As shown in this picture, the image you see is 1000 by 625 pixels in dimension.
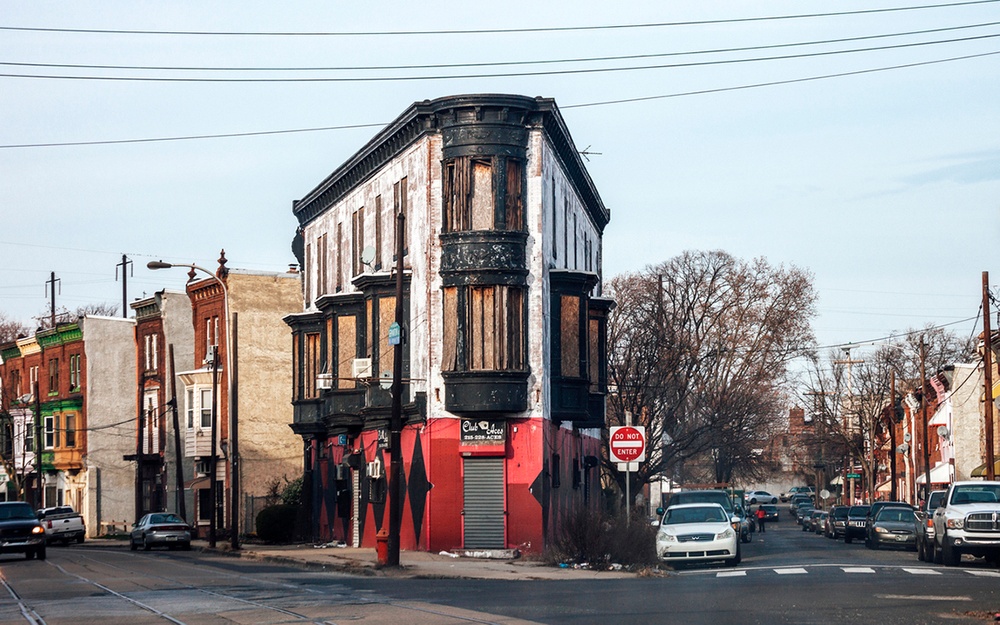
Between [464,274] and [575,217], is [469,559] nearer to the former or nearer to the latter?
[464,274]

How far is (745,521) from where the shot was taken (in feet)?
159

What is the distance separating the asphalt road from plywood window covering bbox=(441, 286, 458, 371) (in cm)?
843

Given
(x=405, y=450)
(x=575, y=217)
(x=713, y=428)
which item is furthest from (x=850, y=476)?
(x=405, y=450)

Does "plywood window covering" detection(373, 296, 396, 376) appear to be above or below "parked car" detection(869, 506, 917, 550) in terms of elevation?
above

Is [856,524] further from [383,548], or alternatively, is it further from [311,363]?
[383,548]

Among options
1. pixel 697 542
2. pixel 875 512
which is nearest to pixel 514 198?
pixel 697 542

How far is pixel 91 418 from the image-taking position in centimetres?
7338

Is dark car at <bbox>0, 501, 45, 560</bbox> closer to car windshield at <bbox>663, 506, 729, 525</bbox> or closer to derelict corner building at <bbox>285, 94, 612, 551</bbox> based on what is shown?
derelict corner building at <bbox>285, 94, 612, 551</bbox>

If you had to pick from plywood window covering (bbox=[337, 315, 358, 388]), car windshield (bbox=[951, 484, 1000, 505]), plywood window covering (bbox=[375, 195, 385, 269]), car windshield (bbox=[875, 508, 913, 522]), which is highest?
→ plywood window covering (bbox=[375, 195, 385, 269])

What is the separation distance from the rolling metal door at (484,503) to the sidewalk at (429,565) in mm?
736

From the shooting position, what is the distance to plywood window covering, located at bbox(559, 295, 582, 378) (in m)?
39.3

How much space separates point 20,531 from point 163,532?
10207mm

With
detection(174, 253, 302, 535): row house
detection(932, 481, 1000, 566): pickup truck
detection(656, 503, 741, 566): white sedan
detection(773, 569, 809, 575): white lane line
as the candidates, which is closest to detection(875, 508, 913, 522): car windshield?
detection(932, 481, 1000, 566): pickup truck

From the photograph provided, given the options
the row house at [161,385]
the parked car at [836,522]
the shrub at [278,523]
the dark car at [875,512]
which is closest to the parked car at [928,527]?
the dark car at [875,512]
